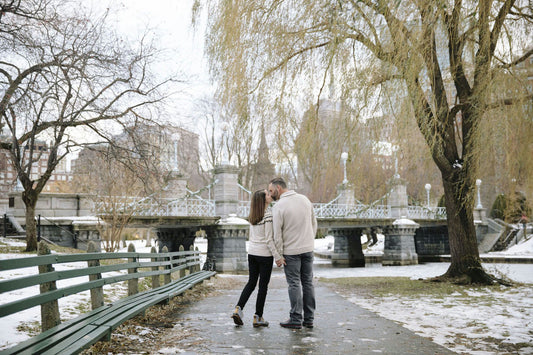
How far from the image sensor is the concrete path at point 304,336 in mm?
4527

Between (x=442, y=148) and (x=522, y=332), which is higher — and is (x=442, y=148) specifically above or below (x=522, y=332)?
Answer: above

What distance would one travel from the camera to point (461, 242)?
11.3m

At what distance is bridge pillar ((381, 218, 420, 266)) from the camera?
3127 centimetres

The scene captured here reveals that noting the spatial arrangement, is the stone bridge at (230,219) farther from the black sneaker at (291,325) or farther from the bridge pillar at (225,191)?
the black sneaker at (291,325)

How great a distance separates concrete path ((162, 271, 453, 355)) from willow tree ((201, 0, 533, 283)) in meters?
3.49

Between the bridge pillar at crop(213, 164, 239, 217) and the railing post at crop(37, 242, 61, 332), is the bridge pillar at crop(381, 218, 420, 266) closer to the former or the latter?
the bridge pillar at crop(213, 164, 239, 217)

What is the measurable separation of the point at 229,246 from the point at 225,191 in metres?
2.60

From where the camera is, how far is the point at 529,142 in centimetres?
764

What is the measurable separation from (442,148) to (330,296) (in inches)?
163

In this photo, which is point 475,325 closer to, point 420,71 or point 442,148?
point 420,71

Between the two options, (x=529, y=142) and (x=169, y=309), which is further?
(x=529, y=142)

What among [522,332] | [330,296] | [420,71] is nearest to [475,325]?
[522,332]

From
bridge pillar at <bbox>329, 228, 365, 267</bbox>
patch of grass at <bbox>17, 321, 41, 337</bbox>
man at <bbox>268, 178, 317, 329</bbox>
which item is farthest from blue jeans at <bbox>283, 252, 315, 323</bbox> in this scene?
bridge pillar at <bbox>329, 228, 365, 267</bbox>

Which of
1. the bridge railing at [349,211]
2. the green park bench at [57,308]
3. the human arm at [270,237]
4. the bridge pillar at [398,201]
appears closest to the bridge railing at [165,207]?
the bridge railing at [349,211]
